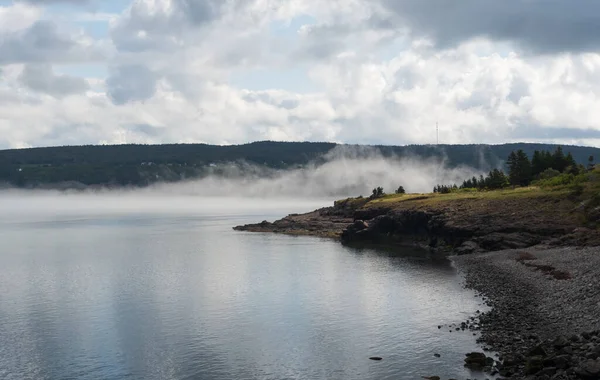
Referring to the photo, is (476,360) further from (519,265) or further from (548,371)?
(519,265)

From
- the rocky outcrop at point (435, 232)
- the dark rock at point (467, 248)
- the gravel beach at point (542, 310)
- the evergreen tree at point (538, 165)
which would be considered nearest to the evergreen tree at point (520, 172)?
the evergreen tree at point (538, 165)

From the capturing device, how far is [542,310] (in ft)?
213

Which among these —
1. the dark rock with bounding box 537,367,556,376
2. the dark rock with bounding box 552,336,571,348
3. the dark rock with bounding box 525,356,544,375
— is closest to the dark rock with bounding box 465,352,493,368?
the dark rock with bounding box 525,356,544,375

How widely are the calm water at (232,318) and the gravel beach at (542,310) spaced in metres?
3.78

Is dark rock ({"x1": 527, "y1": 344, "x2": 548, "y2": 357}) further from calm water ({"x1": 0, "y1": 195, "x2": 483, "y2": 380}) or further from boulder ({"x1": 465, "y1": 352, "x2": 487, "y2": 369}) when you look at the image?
calm water ({"x1": 0, "y1": 195, "x2": 483, "y2": 380})

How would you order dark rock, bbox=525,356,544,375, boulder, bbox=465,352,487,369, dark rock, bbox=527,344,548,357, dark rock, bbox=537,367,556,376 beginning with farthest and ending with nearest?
1. boulder, bbox=465,352,487,369
2. dark rock, bbox=527,344,548,357
3. dark rock, bbox=525,356,544,375
4. dark rock, bbox=537,367,556,376

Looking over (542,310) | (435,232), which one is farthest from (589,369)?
(435,232)

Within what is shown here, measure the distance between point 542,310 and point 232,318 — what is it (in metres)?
35.7

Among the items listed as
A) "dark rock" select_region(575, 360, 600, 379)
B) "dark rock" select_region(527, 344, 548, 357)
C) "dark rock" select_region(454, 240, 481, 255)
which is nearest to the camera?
"dark rock" select_region(575, 360, 600, 379)

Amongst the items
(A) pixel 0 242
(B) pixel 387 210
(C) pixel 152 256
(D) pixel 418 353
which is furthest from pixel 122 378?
(A) pixel 0 242

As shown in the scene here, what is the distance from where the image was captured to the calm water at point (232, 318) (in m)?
51.8

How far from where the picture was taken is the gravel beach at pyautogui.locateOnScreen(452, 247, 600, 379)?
145 ft

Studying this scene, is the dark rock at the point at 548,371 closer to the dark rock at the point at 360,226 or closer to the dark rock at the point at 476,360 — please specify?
the dark rock at the point at 476,360

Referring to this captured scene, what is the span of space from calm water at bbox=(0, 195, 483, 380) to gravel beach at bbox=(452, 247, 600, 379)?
3.78m
